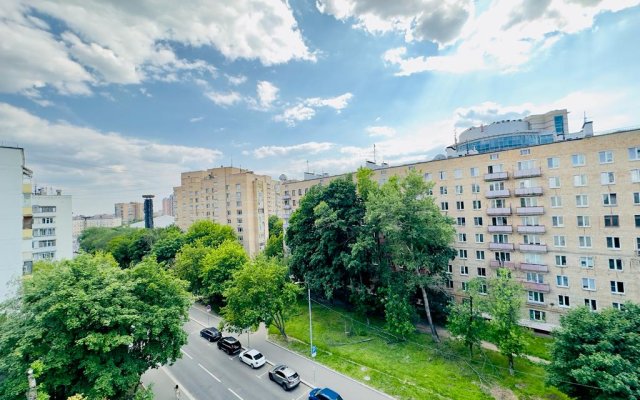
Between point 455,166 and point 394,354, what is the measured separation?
21.9 metres

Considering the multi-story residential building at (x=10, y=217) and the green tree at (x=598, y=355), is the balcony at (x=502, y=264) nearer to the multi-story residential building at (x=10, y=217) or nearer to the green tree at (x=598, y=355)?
the green tree at (x=598, y=355)

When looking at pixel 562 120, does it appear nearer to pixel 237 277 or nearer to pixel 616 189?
pixel 616 189

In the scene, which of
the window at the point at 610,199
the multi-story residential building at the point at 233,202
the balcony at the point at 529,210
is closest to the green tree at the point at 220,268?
the multi-story residential building at the point at 233,202

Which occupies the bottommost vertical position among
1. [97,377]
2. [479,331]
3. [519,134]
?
[479,331]

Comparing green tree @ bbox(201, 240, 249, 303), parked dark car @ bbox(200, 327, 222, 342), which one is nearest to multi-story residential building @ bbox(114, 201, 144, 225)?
green tree @ bbox(201, 240, 249, 303)

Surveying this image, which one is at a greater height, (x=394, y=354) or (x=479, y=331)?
(x=479, y=331)

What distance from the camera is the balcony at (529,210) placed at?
95.7ft

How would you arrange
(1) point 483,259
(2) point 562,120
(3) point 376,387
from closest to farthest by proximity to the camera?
(3) point 376,387
(1) point 483,259
(2) point 562,120

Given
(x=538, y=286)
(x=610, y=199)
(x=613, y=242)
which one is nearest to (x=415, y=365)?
(x=538, y=286)

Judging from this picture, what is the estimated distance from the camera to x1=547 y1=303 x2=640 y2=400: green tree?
1463cm

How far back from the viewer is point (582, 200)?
1067 inches

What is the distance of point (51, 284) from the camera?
48.7ft

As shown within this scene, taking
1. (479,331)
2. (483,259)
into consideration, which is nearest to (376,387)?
(479,331)

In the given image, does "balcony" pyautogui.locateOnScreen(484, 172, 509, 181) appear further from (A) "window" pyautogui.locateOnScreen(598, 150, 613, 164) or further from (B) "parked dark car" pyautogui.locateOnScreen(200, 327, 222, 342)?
(B) "parked dark car" pyautogui.locateOnScreen(200, 327, 222, 342)
